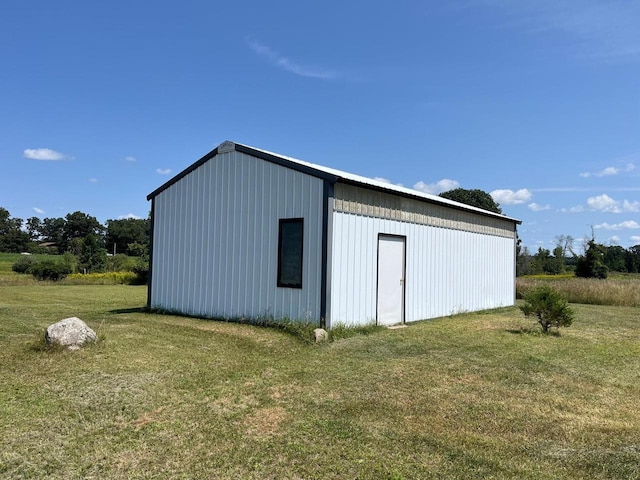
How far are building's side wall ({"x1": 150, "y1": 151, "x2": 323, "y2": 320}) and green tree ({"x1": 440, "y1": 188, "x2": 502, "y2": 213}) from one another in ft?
100

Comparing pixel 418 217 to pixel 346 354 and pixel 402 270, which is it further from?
pixel 346 354

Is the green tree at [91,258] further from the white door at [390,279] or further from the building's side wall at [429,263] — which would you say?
the white door at [390,279]

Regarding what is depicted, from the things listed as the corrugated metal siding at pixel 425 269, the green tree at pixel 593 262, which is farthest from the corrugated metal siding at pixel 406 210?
the green tree at pixel 593 262

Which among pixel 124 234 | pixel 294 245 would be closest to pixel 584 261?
pixel 294 245

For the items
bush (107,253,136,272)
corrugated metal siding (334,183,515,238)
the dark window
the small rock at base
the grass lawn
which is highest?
corrugated metal siding (334,183,515,238)

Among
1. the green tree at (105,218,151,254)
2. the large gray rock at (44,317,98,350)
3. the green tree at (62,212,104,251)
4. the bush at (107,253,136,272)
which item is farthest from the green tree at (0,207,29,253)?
the large gray rock at (44,317,98,350)

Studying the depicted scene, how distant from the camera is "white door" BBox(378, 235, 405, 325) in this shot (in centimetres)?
1085

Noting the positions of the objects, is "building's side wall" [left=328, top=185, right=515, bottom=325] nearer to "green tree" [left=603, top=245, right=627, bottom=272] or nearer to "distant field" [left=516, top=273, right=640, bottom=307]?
"distant field" [left=516, top=273, right=640, bottom=307]

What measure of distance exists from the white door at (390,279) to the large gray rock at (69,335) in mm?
6188

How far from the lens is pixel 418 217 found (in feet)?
40.1

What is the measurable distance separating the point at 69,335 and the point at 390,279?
6904 mm

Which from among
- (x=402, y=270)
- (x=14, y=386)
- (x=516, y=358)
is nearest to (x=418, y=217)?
(x=402, y=270)

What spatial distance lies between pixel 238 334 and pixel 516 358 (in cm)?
495

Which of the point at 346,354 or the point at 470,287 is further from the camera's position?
the point at 470,287
